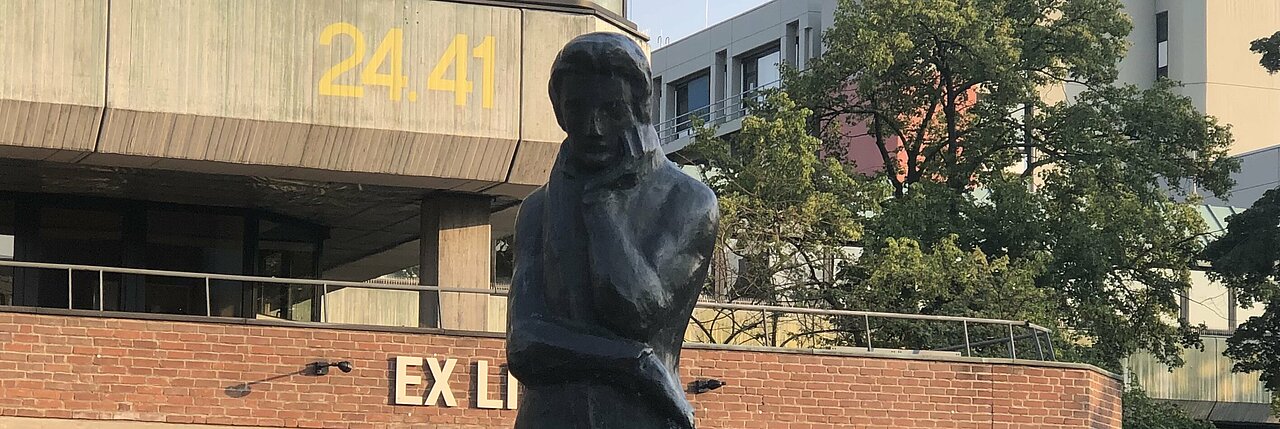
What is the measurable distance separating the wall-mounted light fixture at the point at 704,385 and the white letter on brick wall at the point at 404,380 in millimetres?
2946

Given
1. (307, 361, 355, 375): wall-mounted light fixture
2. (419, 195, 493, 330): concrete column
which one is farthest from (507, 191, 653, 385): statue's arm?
(419, 195, 493, 330): concrete column

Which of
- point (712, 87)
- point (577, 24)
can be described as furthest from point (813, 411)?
point (712, 87)

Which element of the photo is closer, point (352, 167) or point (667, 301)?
point (667, 301)

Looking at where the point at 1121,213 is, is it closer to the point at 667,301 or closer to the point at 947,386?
the point at 947,386

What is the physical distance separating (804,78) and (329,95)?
16.2 meters

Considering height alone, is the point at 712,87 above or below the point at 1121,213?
above

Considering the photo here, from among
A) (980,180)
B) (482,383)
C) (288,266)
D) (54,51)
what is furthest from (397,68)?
(980,180)

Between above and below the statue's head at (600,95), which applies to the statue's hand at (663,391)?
below

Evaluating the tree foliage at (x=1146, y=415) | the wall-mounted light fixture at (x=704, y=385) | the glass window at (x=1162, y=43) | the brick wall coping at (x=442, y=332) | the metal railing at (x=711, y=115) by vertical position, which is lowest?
the tree foliage at (x=1146, y=415)

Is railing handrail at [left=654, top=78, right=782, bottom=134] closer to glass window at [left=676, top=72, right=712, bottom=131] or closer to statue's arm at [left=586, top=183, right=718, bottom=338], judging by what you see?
glass window at [left=676, top=72, right=712, bottom=131]

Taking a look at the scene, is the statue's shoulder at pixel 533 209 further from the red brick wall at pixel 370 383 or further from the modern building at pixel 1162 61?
the modern building at pixel 1162 61

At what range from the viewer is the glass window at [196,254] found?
82.9ft

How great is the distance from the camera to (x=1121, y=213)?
33594 millimetres

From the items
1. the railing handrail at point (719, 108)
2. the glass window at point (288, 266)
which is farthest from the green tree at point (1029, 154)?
the railing handrail at point (719, 108)
